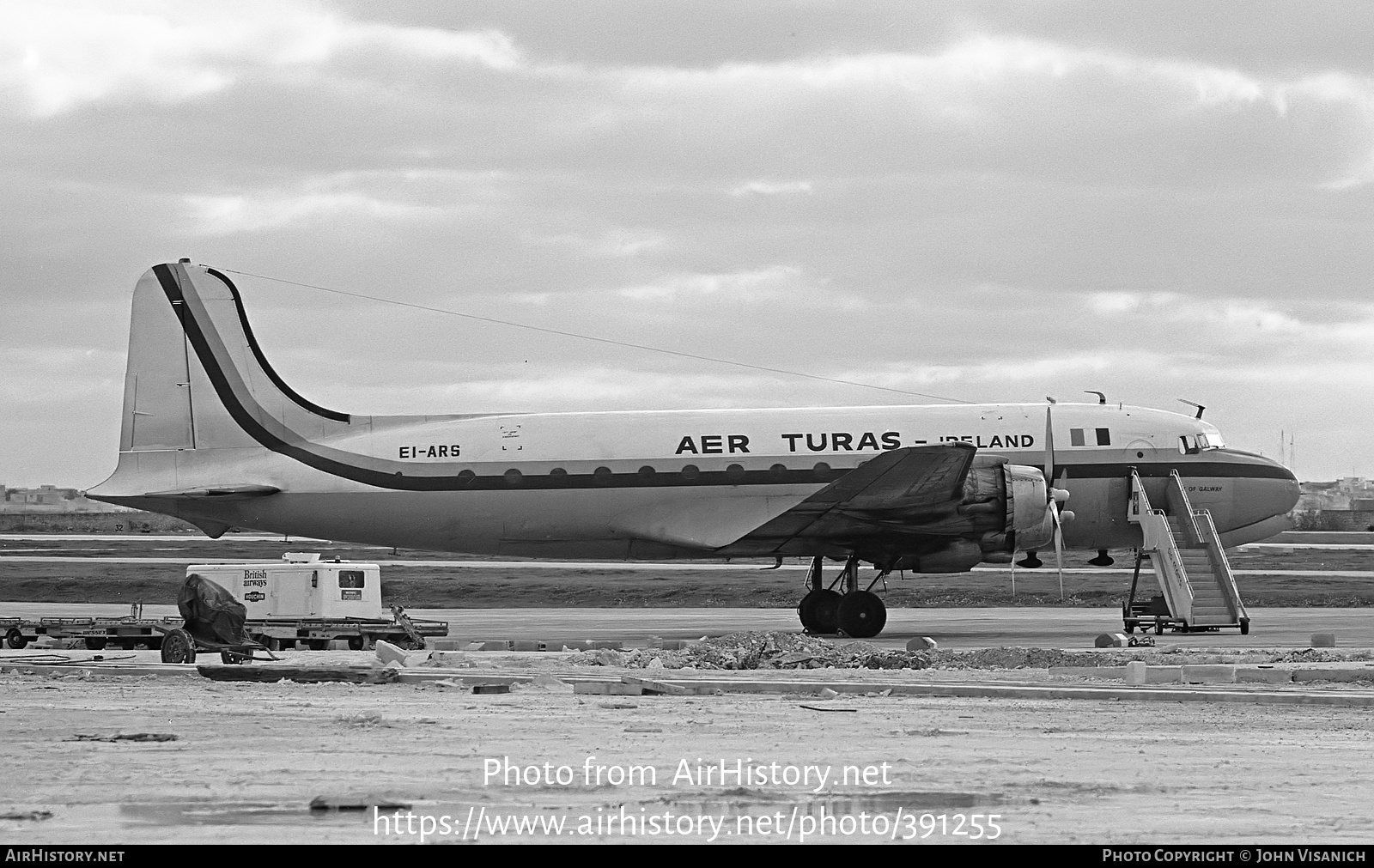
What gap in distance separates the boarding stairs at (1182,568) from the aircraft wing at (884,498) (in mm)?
4113

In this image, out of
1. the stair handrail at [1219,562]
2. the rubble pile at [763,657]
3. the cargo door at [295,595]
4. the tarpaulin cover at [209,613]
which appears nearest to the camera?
the rubble pile at [763,657]

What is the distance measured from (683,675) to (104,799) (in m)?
10.7

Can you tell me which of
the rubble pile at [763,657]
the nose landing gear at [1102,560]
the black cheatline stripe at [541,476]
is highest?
the black cheatline stripe at [541,476]

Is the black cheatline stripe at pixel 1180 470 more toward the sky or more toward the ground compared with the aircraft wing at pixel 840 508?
more toward the sky

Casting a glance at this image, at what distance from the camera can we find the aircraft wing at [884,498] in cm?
2872

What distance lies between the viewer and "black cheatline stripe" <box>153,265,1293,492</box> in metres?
31.1

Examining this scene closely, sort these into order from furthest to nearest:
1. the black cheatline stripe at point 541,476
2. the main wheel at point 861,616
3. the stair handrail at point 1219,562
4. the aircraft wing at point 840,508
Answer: the black cheatline stripe at point 541,476, the main wheel at point 861,616, the stair handrail at point 1219,562, the aircraft wing at point 840,508

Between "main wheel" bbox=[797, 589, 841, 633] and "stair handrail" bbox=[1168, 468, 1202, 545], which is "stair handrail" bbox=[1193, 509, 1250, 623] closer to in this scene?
"stair handrail" bbox=[1168, 468, 1202, 545]

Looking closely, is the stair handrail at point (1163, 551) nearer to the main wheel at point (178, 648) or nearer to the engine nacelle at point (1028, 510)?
the engine nacelle at point (1028, 510)

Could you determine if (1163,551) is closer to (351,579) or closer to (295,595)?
(351,579)

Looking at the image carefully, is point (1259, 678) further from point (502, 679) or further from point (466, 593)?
point (466, 593)

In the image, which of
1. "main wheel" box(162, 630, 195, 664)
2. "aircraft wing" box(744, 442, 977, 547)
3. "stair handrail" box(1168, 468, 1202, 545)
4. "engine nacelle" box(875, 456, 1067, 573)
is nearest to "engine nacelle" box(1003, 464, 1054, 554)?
→ "engine nacelle" box(875, 456, 1067, 573)

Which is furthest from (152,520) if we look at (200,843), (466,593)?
(200,843)

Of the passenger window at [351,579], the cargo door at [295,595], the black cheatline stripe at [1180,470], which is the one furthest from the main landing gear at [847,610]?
the cargo door at [295,595]
